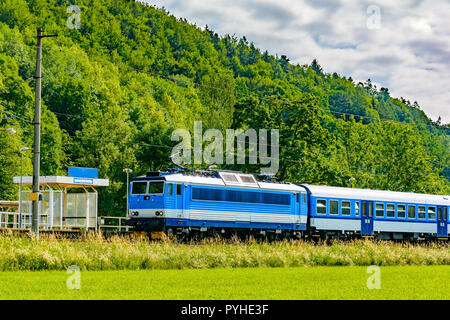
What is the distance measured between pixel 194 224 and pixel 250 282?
17.8 metres

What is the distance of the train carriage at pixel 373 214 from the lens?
43.0 metres

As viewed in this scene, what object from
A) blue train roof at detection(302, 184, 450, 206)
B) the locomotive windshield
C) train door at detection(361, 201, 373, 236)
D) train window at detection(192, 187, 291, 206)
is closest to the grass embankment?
train window at detection(192, 187, 291, 206)

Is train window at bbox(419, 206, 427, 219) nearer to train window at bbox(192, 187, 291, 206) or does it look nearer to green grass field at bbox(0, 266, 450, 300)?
train window at bbox(192, 187, 291, 206)

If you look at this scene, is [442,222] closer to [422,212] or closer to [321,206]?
[422,212]

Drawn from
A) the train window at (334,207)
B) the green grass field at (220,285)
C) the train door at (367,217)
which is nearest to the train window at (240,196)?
the train window at (334,207)

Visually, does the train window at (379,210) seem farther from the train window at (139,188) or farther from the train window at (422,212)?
the train window at (139,188)

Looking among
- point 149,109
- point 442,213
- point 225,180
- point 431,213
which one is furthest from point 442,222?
point 149,109

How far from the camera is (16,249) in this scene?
73.2 feet

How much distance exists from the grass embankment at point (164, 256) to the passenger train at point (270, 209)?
24.6 feet

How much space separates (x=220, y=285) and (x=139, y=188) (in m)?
20.2

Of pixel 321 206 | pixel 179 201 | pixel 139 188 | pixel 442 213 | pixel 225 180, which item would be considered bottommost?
pixel 442 213

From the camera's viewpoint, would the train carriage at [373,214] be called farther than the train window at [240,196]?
Yes

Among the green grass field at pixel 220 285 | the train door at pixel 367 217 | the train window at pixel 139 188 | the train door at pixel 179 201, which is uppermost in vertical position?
the train window at pixel 139 188

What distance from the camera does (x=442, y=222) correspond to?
50.9m
